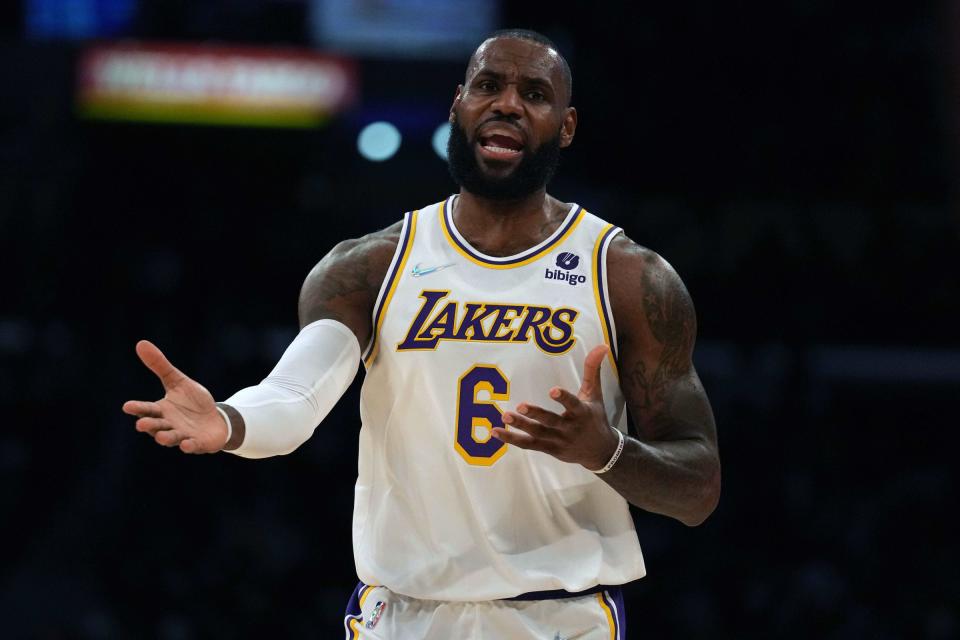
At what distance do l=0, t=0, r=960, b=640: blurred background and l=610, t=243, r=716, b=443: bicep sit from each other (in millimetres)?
6197

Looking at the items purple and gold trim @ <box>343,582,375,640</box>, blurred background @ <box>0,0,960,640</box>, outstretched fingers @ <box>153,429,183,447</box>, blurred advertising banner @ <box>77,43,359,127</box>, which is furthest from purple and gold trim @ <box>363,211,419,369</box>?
blurred advertising banner @ <box>77,43,359,127</box>

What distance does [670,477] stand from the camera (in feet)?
13.1

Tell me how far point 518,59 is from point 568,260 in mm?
683

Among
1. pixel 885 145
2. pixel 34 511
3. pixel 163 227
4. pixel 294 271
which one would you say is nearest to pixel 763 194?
pixel 885 145

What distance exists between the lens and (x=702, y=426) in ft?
13.7

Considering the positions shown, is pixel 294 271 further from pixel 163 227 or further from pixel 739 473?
pixel 739 473

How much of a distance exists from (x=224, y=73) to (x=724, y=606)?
292 inches

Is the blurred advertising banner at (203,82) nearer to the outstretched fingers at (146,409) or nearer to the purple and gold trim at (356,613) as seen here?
the purple and gold trim at (356,613)

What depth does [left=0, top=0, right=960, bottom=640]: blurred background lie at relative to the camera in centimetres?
1059

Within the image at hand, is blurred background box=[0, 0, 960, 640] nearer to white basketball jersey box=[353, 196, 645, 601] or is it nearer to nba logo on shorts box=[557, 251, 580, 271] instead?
white basketball jersey box=[353, 196, 645, 601]

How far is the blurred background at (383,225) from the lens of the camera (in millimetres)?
10594

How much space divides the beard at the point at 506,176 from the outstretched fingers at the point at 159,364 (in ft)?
4.26

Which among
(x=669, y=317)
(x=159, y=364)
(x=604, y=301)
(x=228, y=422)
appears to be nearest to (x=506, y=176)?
(x=604, y=301)

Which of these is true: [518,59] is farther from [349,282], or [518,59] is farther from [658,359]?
[658,359]
